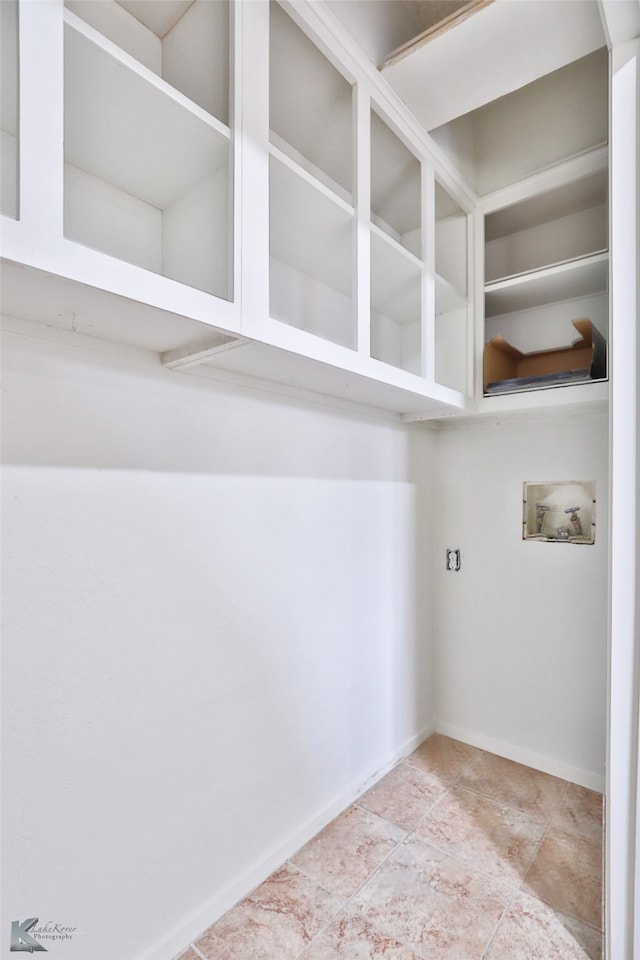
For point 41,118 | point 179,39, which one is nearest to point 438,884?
point 41,118

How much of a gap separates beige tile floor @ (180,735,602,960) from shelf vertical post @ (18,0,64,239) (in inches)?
66.2

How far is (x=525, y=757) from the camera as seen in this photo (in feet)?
6.83

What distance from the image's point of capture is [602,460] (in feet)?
6.19

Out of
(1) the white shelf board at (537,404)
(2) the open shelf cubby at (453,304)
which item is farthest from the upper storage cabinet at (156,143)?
(1) the white shelf board at (537,404)

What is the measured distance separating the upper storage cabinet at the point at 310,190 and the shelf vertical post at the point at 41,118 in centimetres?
50

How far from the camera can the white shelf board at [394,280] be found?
1402mm

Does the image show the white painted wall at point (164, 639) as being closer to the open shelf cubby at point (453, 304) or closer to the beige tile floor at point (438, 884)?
the beige tile floor at point (438, 884)

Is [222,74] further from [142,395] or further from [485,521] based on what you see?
[485,521]

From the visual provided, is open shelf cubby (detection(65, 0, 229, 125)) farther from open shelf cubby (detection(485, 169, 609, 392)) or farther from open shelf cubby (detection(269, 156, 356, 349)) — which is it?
open shelf cubby (detection(485, 169, 609, 392))

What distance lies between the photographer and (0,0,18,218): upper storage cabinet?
0.67 meters

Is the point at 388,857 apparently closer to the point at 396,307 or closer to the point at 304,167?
the point at 396,307

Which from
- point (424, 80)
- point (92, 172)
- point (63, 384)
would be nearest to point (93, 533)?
point (63, 384)

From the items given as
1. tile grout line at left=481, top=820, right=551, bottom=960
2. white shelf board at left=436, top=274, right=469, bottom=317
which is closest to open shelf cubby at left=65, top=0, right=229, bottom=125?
white shelf board at left=436, top=274, right=469, bottom=317

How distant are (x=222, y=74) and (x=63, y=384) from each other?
0.73 m
